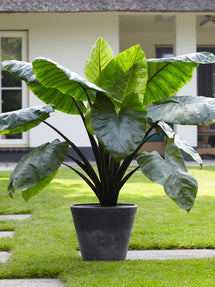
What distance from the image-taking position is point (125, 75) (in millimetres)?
3506

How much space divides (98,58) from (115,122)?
63 centimetres

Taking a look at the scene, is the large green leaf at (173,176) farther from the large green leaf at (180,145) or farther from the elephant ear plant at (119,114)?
the large green leaf at (180,145)

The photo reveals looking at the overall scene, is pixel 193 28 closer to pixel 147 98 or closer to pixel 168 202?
pixel 168 202

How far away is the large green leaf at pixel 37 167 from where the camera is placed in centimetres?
332

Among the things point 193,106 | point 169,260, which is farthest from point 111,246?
point 193,106

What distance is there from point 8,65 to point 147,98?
91cm

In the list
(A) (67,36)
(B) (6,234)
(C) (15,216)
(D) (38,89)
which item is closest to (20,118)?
(D) (38,89)

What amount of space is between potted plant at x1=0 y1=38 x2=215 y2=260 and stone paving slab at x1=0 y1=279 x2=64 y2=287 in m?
0.48

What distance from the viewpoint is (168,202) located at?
6191 mm

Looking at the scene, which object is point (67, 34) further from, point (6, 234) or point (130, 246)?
point (130, 246)

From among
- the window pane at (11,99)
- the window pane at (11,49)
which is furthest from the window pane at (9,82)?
the window pane at (11,49)

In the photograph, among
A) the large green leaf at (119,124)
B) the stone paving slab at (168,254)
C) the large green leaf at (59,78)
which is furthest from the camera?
the stone paving slab at (168,254)

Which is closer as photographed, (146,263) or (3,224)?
(146,263)

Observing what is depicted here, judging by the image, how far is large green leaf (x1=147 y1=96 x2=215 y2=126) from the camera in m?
3.31
